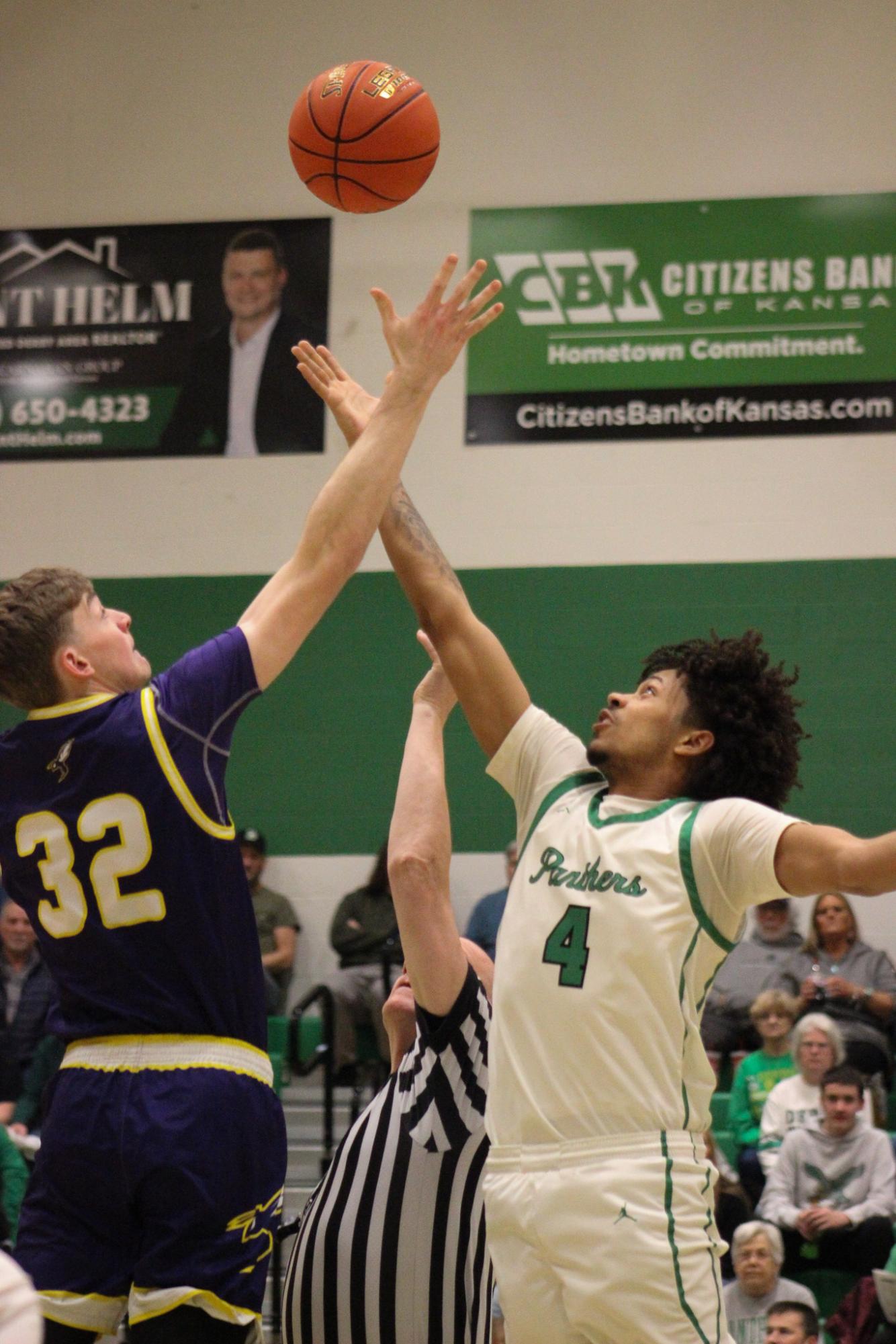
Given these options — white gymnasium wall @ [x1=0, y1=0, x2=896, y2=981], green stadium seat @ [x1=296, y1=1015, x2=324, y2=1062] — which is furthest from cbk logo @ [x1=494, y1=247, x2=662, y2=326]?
green stadium seat @ [x1=296, y1=1015, x2=324, y2=1062]

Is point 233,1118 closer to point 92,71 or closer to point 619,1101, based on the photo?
point 619,1101

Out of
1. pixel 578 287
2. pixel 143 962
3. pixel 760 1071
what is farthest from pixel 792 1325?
pixel 578 287

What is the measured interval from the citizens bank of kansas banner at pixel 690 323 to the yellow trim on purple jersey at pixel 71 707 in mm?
9564

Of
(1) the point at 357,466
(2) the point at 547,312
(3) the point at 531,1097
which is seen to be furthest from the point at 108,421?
(3) the point at 531,1097

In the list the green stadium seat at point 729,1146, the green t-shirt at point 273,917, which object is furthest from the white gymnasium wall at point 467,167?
the green stadium seat at point 729,1146

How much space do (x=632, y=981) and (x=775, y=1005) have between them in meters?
7.04

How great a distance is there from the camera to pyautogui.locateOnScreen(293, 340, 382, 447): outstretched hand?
4.38 m

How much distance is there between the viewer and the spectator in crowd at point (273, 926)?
12.1 m

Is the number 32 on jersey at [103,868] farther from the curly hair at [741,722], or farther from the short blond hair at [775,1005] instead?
the short blond hair at [775,1005]

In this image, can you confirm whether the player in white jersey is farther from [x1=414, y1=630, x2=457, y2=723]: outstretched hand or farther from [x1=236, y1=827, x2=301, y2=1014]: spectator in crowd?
[x1=236, y1=827, x2=301, y2=1014]: spectator in crowd

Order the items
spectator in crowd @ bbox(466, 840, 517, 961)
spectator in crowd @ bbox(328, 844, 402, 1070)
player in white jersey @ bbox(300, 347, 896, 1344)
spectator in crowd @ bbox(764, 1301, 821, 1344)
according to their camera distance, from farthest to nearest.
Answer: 1. spectator in crowd @ bbox(466, 840, 517, 961)
2. spectator in crowd @ bbox(328, 844, 402, 1070)
3. spectator in crowd @ bbox(764, 1301, 821, 1344)
4. player in white jersey @ bbox(300, 347, 896, 1344)

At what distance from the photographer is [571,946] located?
3.52 metres

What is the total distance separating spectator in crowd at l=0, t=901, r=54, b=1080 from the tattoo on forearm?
22.7ft

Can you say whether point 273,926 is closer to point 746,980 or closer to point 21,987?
point 21,987
